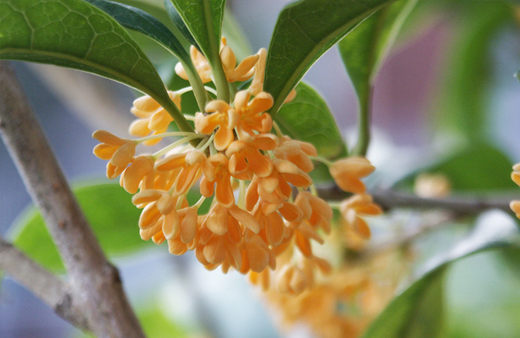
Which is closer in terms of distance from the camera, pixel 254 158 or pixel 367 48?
pixel 254 158

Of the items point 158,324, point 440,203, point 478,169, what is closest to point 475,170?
point 478,169

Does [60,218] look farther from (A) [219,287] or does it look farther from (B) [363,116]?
(A) [219,287]

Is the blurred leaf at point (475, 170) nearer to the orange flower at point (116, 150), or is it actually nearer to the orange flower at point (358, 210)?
the orange flower at point (358, 210)

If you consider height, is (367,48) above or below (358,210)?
above

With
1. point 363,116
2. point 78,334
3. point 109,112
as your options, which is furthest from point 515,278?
point 78,334

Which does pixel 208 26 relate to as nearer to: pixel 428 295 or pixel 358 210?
pixel 358 210

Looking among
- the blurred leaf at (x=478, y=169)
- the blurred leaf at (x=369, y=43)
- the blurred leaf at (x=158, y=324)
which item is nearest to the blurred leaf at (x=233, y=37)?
the blurred leaf at (x=369, y=43)
